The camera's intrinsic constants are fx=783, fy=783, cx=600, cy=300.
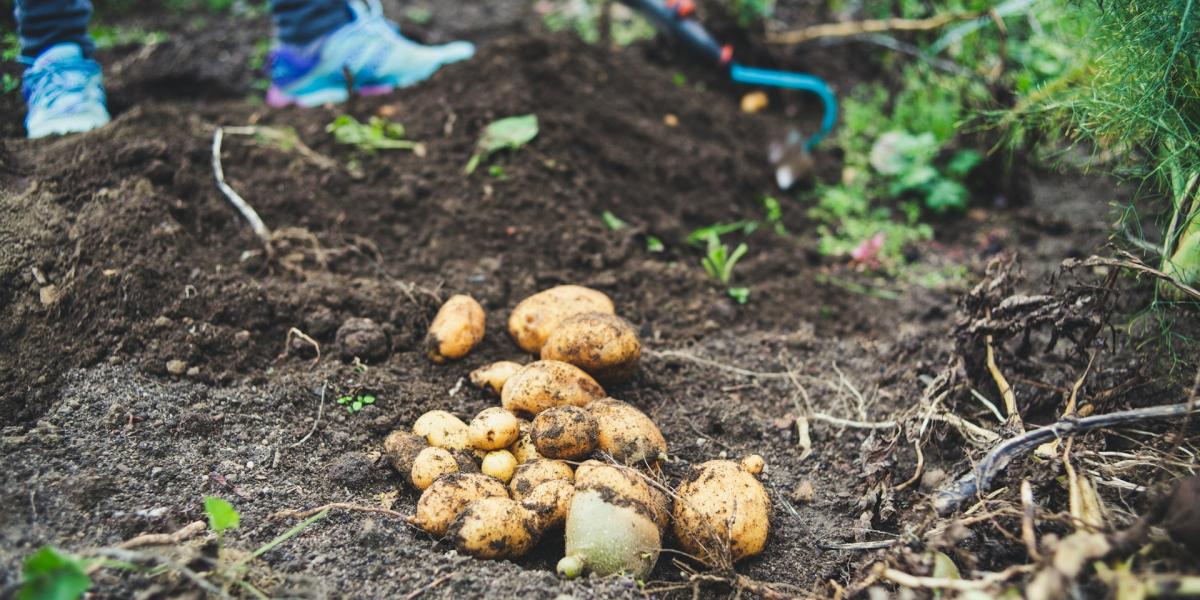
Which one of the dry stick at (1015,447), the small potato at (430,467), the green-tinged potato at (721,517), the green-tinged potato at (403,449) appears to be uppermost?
the dry stick at (1015,447)

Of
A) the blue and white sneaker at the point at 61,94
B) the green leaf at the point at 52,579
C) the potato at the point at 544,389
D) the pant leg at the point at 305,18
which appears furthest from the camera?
the pant leg at the point at 305,18

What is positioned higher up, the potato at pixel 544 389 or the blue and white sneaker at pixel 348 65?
the blue and white sneaker at pixel 348 65

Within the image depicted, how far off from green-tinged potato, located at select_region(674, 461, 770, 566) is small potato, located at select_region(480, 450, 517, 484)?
1.65 ft

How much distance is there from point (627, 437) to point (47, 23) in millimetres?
3318

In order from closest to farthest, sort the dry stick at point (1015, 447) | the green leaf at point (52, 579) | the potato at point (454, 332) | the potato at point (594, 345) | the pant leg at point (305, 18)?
the green leaf at point (52, 579)
the dry stick at point (1015, 447)
the potato at point (594, 345)
the potato at point (454, 332)
the pant leg at point (305, 18)

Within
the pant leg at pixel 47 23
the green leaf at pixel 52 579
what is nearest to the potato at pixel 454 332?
the green leaf at pixel 52 579

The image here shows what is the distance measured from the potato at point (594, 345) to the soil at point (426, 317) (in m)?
0.20

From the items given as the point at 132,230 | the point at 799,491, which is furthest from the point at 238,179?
the point at 799,491

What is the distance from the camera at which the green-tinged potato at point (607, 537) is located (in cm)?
201

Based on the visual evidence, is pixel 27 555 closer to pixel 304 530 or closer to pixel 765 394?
pixel 304 530

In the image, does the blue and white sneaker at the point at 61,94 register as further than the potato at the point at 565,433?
Yes

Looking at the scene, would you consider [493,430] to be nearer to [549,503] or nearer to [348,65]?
[549,503]

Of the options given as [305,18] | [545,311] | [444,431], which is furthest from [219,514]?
[305,18]

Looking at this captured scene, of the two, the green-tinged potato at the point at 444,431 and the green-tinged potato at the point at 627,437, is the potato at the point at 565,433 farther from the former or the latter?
the green-tinged potato at the point at 444,431
